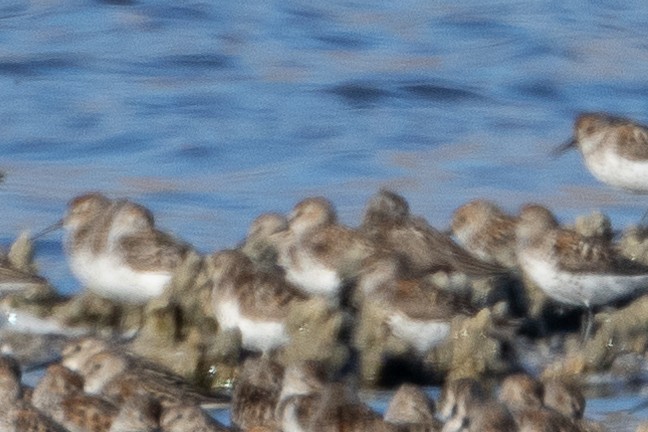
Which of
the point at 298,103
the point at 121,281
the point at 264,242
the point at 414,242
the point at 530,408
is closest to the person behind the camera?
the point at 530,408

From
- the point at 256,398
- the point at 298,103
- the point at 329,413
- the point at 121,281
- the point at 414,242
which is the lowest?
the point at 298,103

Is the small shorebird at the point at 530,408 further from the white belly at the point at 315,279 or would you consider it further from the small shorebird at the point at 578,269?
the white belly at the point at 315,279

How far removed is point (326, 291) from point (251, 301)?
88cm

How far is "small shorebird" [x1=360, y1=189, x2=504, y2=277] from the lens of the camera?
409 inches

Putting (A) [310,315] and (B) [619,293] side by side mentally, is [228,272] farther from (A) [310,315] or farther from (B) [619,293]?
(B) [619,293]

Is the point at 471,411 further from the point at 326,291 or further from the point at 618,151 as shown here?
the point at 618,151

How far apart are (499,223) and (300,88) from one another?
10944 mm

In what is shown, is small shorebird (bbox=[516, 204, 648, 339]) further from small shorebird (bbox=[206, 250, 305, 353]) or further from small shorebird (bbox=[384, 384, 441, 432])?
small shorebird (bbox=[384, 384, 441, 432])

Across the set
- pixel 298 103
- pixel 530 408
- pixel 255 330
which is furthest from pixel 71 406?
pixel 298 103

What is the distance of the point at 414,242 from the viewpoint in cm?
1067

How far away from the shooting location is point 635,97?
21422 mm

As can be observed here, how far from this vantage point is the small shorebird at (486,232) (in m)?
11.0

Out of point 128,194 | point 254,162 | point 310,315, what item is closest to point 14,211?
point 128,194

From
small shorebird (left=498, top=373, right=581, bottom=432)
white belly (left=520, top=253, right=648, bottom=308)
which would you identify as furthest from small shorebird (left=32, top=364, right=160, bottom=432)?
white belly (left=520, top=253, right=648, bottom=308)
